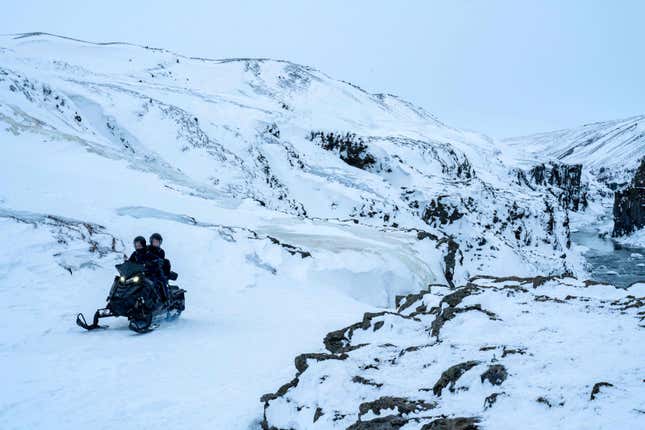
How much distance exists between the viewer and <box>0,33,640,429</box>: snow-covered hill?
5.75 meters

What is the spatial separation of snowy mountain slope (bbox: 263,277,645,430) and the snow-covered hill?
97 centimetres

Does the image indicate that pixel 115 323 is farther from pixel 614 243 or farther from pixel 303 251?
pixel 614 243

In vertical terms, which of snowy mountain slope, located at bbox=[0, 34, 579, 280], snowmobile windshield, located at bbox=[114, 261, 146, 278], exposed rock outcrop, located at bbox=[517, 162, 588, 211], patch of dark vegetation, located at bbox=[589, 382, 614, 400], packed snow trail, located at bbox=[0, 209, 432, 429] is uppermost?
exposed rock outcrop, located at bbox=[517, 162, 588, 211]

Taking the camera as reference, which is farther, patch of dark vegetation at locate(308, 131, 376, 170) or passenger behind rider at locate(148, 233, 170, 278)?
patch of dark vegetation at locate(308, 131, 376, 170)

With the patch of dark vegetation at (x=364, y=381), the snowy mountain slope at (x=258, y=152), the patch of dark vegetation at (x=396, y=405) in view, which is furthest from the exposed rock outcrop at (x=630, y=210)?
the patch of dark vegetation at (x=396, y=405)

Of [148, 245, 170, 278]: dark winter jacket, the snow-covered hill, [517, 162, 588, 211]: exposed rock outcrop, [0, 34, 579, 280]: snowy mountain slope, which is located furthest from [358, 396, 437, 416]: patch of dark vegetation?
[517, 162, 588, 211]: exposed rock outcrop

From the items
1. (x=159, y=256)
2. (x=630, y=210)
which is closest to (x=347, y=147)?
(x=159, y=256)

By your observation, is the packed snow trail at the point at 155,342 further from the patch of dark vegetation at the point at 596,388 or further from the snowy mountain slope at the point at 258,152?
the snowy mountain slope at the point at 258,152

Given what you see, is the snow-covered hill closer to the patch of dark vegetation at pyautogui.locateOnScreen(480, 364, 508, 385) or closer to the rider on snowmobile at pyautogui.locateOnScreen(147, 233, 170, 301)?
the rider on snowmobile at pyautogui.locateOnScreen(147, 233, 170, 301)

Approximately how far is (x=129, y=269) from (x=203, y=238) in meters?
5.85

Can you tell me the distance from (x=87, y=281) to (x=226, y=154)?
17.7m

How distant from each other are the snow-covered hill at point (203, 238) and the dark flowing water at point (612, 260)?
11.6 ft

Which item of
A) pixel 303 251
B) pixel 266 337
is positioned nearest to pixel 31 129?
pixel 303 251

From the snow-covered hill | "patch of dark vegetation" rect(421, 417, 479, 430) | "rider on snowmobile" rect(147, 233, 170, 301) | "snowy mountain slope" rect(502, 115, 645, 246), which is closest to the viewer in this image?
"patch of dark vegetation" rect(421, 417, 479, 430)
